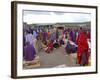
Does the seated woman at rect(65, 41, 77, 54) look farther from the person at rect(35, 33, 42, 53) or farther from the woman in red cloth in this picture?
the person at rect(35, 33, 42, 53)

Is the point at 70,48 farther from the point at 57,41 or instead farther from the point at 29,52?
the point at 29,52

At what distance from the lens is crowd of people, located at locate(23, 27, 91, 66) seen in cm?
208

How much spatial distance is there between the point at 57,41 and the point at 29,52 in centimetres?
27

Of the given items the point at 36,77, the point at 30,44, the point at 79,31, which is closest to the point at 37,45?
the point at 30,44

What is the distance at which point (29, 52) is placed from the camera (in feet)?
6.81

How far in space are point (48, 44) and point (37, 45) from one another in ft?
0.33

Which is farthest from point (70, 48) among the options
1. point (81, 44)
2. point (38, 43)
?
point (38, 43)

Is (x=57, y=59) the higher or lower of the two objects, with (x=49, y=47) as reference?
lower

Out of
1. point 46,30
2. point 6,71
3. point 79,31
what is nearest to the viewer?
point 6,71

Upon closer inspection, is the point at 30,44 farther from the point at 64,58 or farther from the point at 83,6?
the point at 83,6

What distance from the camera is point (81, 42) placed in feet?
7.52

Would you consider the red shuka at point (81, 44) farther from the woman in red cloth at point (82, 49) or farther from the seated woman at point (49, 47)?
the seated woman at point (49, 47)

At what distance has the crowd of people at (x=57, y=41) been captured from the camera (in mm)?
2076

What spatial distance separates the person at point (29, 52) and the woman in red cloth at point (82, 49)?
437 mm
